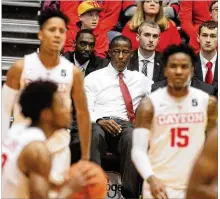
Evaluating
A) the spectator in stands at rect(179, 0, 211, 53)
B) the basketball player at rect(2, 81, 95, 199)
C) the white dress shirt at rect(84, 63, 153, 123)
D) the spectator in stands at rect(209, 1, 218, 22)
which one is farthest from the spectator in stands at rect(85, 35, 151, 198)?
the basketball player at rect(2, 81, 95, 199)

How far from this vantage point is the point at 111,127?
24.1 feet

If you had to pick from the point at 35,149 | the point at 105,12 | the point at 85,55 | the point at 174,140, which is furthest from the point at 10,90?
the point at 105,12

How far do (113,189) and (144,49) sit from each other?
151 cm

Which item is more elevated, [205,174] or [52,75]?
[52,75]

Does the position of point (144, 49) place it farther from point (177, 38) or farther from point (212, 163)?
point (212, 163)

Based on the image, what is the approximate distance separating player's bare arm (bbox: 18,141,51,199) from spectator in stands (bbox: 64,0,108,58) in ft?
13.5

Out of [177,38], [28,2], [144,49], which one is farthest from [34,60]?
[28,2]

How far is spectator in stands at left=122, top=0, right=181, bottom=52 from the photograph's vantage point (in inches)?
346

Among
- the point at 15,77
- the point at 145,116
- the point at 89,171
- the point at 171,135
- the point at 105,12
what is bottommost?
the point at 89,171

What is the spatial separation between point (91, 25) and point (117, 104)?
5.41 feet

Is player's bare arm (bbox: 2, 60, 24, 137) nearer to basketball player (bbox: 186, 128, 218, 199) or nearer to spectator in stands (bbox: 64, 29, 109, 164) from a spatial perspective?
spectator in stands (bbox: 64, 29, 109, 164)

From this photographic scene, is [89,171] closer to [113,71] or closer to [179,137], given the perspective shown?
[179,137]

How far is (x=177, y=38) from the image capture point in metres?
8.81

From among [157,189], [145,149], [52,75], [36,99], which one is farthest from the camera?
[52,75]
